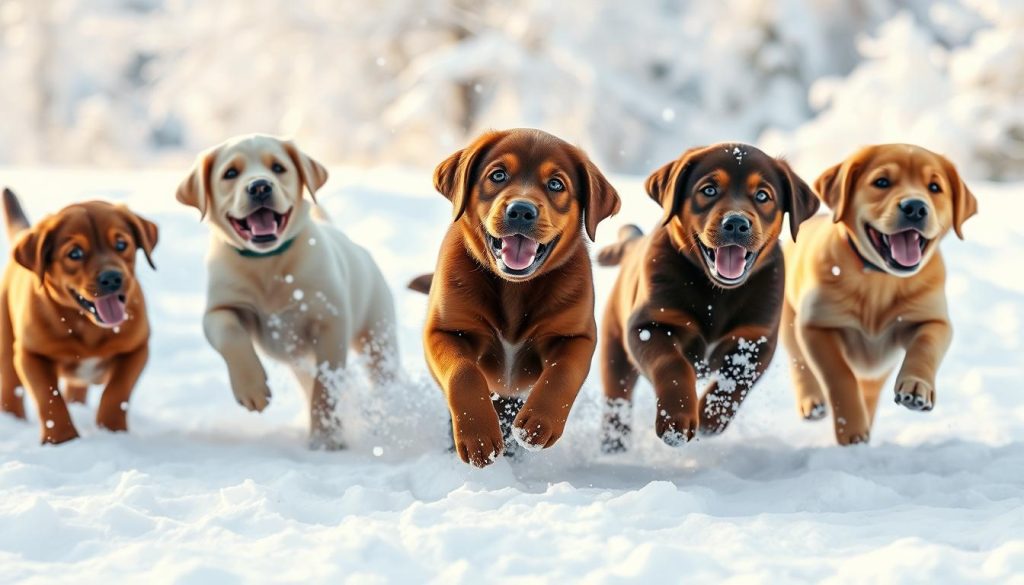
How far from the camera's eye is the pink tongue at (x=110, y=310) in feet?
16.9

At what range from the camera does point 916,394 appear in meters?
4.44

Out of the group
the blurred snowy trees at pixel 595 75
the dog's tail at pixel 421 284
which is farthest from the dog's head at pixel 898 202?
the blurred snowy trees at pixel 595 75

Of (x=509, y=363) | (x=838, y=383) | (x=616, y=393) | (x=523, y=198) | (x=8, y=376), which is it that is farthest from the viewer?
(x=8, y=376)

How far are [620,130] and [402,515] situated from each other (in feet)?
48.8

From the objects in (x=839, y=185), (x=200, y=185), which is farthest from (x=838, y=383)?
(x=200, y=185)

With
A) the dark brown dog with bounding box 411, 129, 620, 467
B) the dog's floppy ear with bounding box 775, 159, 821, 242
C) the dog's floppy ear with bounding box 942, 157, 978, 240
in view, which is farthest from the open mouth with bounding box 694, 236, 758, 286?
the dog's floppy ear with bounding box 942, 157, 978, 240

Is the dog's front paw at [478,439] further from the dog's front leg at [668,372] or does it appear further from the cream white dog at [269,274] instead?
the cream white dog at [269,274]

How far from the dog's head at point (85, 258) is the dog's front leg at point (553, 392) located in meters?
2.06

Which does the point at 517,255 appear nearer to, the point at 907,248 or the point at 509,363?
the point at 509,363

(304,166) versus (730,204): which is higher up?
(304,166)

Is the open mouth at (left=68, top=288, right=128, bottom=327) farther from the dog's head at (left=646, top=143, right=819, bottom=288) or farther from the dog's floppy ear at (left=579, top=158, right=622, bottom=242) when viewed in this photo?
the dog's head at (left=646, top=143, right=819, bottom=288)

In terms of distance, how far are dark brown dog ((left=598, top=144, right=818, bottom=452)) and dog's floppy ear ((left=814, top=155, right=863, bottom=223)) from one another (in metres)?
0.32

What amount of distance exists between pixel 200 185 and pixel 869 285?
2.86 meters

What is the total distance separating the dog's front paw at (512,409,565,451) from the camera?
3.72 m
